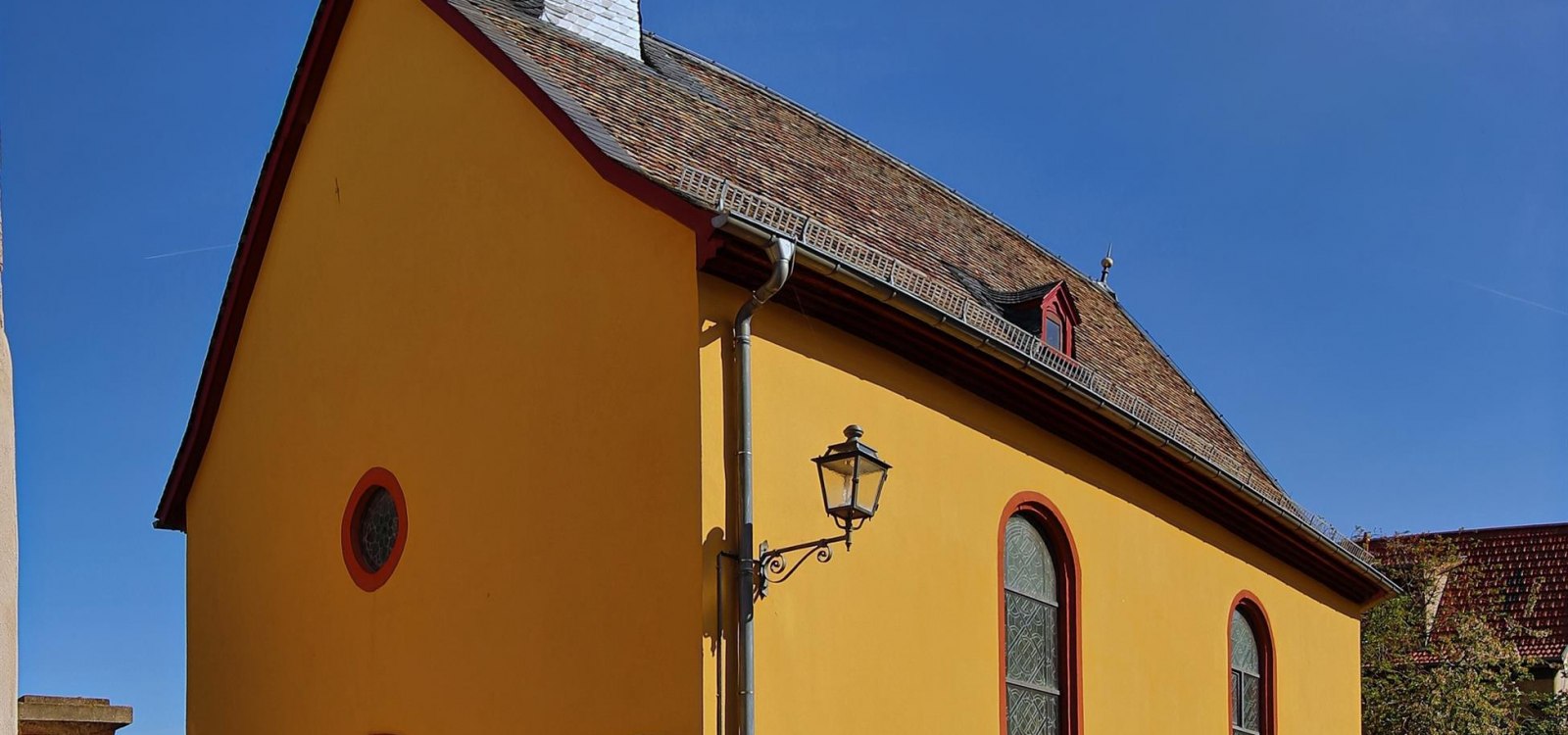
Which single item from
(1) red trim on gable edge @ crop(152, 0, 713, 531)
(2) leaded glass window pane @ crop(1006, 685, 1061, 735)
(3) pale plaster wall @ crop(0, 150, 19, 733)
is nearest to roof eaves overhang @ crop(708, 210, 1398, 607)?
(2) leaded glass window pane @ crop(1006, 685, 1061, 735)

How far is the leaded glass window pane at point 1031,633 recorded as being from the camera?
502 inches

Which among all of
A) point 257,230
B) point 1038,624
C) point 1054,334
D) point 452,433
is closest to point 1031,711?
point 1038,624

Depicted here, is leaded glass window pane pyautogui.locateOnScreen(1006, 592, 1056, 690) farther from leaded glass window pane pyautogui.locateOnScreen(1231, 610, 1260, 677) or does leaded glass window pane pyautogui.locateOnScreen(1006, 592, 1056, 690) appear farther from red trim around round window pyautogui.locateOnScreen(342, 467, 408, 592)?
red trim around round window pyautogui.locateOnScreen(342, 467, 408, 592)

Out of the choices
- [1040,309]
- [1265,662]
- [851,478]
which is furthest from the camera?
[1265,662]

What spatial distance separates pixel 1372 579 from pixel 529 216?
10.7 m

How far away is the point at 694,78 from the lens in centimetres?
1545

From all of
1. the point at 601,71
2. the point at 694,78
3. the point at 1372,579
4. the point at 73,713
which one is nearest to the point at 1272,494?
the point at 1372,579

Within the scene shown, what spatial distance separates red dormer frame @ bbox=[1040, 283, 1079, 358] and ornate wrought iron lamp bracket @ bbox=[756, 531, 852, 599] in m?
3.88

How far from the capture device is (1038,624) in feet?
43.2

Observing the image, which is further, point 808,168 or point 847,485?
point 808,168

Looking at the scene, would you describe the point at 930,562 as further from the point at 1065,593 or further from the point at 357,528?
the point at 357,528

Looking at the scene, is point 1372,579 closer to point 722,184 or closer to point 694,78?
point 694,78

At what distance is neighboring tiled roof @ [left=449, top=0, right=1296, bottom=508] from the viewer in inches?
488

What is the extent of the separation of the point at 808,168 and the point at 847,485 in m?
5.15
